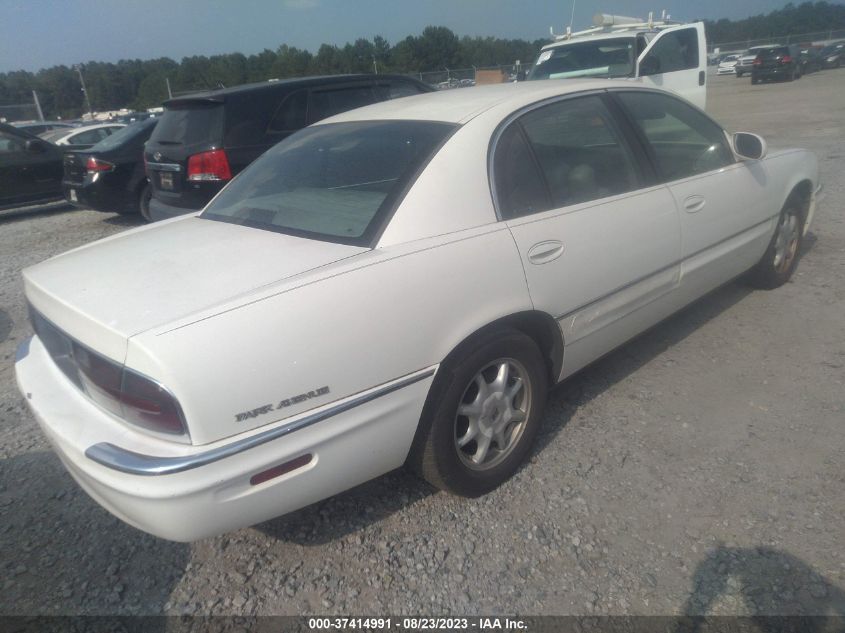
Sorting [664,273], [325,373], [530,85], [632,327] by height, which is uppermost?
[530,85]

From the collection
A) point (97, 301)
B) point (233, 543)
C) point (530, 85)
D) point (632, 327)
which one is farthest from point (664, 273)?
point (97, 301)

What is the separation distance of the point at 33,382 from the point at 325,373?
4.16 ft

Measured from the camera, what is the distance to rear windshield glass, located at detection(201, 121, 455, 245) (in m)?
2.48

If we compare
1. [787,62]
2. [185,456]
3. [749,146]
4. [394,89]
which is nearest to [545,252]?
[185,456]

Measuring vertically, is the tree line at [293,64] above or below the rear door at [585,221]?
above

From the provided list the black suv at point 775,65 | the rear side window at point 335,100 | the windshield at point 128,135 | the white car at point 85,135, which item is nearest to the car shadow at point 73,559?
the rear side window at point 335,100

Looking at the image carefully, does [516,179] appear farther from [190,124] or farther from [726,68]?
[726,68]

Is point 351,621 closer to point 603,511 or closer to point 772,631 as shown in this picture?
point 603,511

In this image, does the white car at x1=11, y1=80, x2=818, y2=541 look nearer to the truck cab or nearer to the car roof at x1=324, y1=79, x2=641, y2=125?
the car roof at x1=324, y1=79, x2=641, y2=125

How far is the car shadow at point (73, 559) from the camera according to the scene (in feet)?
7.38

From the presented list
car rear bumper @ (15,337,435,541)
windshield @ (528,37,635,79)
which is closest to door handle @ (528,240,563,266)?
car rear bumper @ (15,337,435,541)

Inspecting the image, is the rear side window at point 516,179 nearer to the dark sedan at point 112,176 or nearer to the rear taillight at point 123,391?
the rear taillight at point 123,391

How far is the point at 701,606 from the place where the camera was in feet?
6.89

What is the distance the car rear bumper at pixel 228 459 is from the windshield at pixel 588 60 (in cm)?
847
